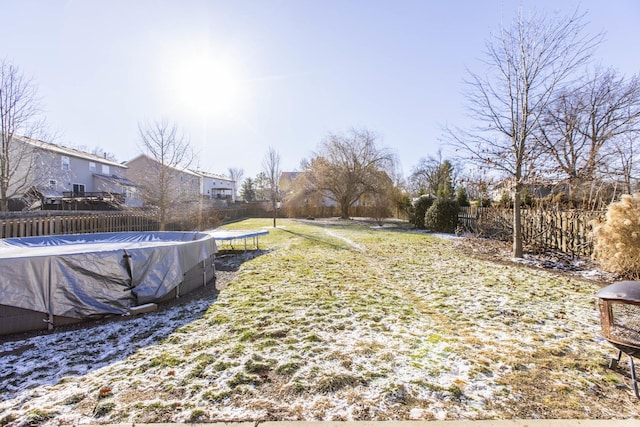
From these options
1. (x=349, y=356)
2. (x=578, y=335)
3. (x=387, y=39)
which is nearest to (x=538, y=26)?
(x=387, y=39)

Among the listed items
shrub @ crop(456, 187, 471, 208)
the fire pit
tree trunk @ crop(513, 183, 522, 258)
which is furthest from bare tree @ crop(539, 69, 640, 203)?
the fire pit

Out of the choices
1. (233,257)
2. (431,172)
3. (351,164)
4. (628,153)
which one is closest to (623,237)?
(233,257)

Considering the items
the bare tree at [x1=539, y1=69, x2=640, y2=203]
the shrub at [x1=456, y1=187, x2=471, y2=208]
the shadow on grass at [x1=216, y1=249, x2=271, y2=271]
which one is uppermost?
the bare tree at [x1=539, y1=69, x2=640, y2=203]

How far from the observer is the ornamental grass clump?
5215 millimetres

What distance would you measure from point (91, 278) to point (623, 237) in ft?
29.3

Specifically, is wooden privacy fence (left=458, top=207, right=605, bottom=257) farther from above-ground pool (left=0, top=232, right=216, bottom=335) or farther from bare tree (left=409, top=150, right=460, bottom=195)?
bare tree (left=409, top=150, right=460, bottom=195)

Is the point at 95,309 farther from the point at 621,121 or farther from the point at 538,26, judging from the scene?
the point at 621,121

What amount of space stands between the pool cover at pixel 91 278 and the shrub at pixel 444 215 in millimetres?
12908

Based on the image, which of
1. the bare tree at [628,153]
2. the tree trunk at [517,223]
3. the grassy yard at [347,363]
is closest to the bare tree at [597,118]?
the bare tree at [628,153]

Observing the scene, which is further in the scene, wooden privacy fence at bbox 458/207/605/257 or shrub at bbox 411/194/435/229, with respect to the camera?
shrub at bbox 411/194/435/229

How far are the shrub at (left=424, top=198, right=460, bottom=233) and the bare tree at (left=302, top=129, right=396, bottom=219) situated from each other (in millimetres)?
9816

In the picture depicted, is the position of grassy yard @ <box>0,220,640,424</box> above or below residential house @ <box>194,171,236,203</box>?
below

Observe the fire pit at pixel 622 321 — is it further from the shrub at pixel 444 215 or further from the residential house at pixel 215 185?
the residential house at pixel 215 185

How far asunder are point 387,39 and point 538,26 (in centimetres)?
419
